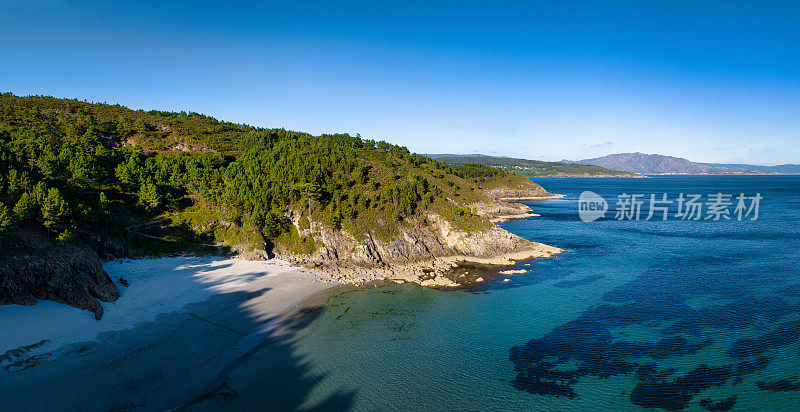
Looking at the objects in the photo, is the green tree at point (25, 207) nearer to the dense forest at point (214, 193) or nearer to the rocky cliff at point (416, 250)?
the dense forest at point (214, 193)

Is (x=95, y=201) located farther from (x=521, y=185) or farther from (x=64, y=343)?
(x=521, y=185)

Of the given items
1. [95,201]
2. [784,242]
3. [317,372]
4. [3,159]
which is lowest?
[317,372]

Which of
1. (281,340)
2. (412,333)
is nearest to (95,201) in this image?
(281,340)

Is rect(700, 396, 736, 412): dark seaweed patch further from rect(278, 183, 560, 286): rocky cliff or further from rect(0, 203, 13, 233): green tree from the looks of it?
rect(0, 203, 13, 233): green tree

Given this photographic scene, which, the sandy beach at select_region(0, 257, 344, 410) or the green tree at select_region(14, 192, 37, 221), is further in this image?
the green tree at select_region(14, 192, 37, 221)

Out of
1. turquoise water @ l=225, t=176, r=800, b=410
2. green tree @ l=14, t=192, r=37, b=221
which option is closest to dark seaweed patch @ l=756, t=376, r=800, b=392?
turquoise water @ l=225, t=176, r=800, b=410
